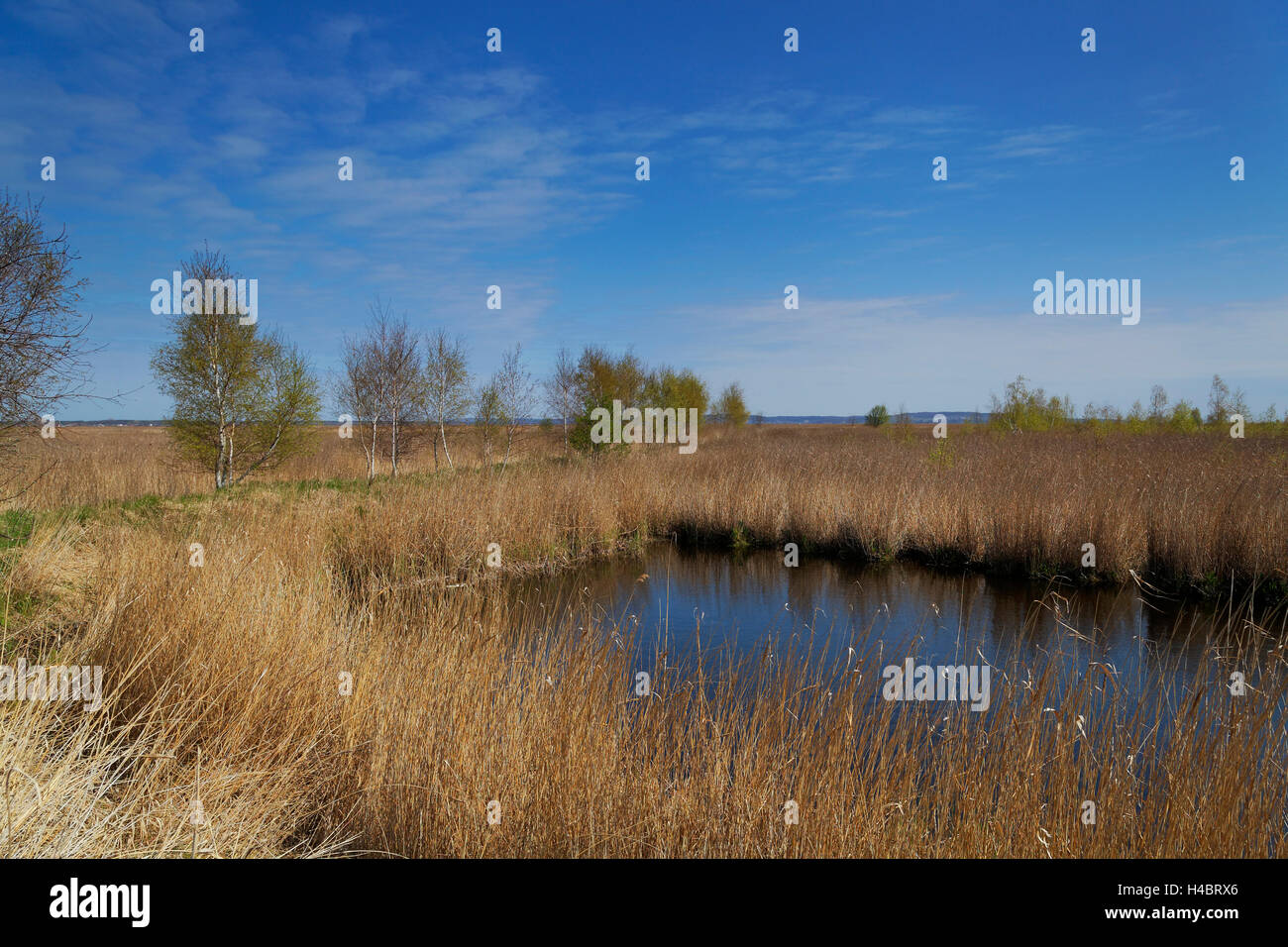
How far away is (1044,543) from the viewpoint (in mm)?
10148

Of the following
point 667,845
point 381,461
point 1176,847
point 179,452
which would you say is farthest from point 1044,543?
point 381,461

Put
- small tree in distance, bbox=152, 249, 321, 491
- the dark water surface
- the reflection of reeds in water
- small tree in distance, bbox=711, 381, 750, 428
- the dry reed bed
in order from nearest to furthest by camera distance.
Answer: the reflection of reeds in water < the dark water surface < the dry reed bed < small tree in distance, bbox=152, 249, 321, 491 < small tree in distance, bbox=711, 381, 750, 428

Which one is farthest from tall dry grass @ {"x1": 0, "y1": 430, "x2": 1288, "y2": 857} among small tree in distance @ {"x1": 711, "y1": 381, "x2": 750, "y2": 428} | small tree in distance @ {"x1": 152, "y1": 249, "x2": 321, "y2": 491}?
small tree in distance @ {"x1": 711, "y1": 381, "x2": 750, "y2": 428}

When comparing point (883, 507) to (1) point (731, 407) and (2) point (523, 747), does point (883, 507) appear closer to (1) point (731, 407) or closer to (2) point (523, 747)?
(2) point (523, 747)

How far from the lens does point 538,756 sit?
3.25 meters

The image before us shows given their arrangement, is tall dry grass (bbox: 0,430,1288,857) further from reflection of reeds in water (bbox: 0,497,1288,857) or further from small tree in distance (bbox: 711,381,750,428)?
small tree in distance (bbox: 711,381,750,428)

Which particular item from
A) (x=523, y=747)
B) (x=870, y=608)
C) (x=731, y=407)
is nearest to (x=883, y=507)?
(x=870, y=608)

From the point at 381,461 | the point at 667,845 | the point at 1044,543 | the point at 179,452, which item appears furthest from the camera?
the point at 381,461

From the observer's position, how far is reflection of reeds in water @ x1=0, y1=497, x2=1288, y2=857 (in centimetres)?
270

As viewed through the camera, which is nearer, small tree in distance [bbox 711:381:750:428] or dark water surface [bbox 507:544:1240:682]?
dark water surface [bbox 507:544:1240:682]

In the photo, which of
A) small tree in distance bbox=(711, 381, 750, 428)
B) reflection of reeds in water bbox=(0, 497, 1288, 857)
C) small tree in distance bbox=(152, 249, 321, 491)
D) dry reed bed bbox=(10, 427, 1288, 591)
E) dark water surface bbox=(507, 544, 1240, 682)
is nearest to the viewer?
reflection of reeds in water bbox=(0, 497, 1288, 857)

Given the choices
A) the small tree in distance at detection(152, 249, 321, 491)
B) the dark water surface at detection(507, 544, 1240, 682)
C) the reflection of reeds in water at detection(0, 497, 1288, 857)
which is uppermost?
the small tree in distance at detection(152, 249, 321, 491)
